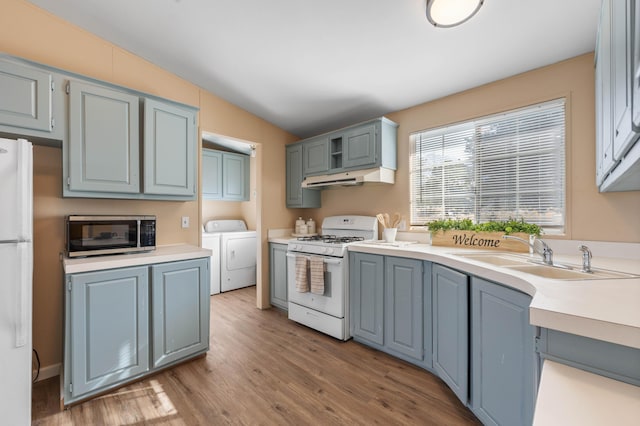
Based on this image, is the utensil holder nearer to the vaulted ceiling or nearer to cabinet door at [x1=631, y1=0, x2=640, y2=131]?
the vaulted ceiling

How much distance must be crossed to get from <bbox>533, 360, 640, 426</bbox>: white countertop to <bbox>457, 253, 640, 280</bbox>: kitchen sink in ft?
2.83

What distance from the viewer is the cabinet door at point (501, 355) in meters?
1.32

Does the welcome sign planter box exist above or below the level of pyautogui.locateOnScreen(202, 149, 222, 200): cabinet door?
below

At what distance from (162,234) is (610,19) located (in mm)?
3458

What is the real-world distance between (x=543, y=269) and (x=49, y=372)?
12.0ft

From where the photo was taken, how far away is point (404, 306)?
2346mm

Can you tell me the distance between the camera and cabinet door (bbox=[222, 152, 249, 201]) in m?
4.82

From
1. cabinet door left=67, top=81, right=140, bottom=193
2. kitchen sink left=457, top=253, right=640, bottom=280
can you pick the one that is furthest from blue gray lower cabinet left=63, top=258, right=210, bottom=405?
kitchen sink left=457, top=253, right=640, bottom=280

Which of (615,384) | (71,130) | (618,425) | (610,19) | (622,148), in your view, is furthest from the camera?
(71,130)

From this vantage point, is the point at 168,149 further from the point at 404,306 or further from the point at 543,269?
the point at 543,269

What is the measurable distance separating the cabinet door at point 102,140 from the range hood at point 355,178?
6.17ft

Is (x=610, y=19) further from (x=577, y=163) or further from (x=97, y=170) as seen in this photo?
(x=97, y=170)

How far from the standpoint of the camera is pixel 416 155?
3.07 m

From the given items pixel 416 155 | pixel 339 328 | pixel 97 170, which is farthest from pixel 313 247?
pixel 97 170
